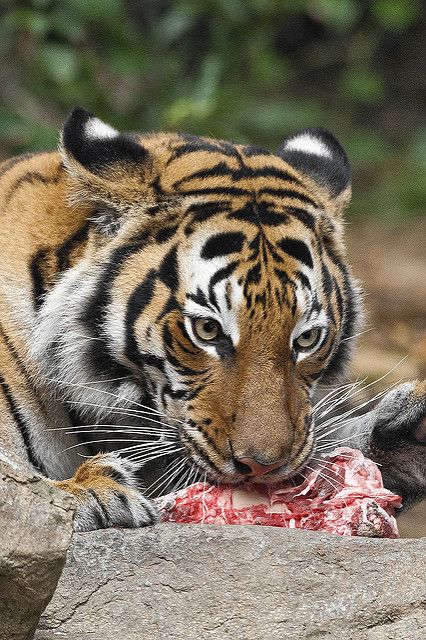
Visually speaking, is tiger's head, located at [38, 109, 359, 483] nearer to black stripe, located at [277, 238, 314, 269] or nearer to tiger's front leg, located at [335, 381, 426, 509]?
black stripe, located at [277, 238, 314, 269]

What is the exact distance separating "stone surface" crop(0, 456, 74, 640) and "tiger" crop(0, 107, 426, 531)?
96 centimetres

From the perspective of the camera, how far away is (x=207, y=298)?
382cm

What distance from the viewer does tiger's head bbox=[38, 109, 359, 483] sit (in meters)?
3.68

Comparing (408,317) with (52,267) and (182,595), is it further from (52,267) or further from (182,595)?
(182,595)

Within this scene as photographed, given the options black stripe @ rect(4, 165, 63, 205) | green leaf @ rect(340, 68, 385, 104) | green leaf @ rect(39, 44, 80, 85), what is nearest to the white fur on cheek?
black stripe @ rect(4, 165, 63, 205)

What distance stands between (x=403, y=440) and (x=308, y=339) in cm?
55

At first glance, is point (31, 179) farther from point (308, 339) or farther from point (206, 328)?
point (308, 339)

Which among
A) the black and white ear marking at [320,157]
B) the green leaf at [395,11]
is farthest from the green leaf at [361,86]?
the black and white ear marking at [320,157]

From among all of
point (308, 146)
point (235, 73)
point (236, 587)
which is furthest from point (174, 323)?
point (235, 73)

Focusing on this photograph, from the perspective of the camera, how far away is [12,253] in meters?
4.14

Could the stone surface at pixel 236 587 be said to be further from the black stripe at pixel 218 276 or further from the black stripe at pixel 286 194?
the black stripe at pixel 286 194

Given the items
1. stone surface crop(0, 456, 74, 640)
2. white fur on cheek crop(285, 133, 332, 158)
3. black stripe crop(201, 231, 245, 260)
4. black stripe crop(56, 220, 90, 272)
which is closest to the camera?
stone surface crop(0, 456, 74, 640)

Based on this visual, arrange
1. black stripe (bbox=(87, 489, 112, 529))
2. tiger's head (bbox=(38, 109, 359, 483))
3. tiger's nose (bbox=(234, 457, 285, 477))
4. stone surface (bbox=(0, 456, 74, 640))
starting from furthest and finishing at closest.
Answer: tiger's head (bbox=(38, 109, 359, 483)) < tiger's nose (bbox=(234, 457, 285, 477)) < black stripe (bbox=(87, 489, 112, 529)) < stone surface (bbox=(0, 456, 74, 640))

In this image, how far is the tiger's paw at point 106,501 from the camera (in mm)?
3428
